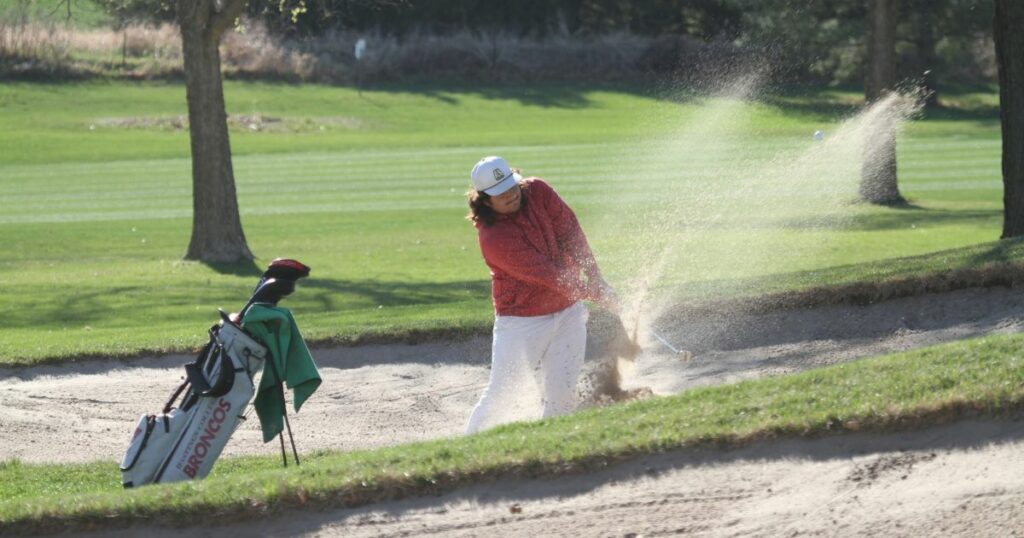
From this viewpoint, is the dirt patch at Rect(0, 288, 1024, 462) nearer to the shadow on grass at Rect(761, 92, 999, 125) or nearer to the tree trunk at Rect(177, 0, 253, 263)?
the tree trunk at Rect(177, 0, 253, 263)

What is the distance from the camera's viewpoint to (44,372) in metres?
12.4

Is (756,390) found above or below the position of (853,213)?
above

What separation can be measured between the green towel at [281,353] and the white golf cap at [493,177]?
126cm

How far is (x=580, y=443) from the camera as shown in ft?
23.1

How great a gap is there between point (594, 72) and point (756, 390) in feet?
175

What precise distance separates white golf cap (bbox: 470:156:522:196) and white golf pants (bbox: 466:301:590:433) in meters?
0.79

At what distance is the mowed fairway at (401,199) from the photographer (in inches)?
671

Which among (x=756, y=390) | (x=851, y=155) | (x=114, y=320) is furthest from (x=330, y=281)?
(x=851, y=155)

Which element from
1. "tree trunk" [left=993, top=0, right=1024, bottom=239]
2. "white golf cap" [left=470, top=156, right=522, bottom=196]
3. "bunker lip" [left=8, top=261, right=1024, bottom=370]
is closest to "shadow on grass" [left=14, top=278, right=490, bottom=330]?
"bunker lip" [left=8, top=261, right=1024, bottom=370]

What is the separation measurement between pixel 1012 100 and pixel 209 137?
1071 cm

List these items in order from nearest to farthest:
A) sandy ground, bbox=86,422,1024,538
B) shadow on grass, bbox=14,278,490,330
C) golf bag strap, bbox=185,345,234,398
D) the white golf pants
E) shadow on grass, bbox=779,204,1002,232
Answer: sandy ground, bbox=86,422,1024,538
golf bag strap, bbox=185,345,234,398
the white golf pants
shadow on grass, bbox=14,278,490,330
shadow on grass, bbox=779,204,1002,232

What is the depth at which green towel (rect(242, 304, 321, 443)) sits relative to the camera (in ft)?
27.1

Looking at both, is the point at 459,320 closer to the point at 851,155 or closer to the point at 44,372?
the point at 44,372

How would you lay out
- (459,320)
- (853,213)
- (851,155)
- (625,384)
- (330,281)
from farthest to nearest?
(851,155), (853,213), (330,281), (459,320), (625,384)
